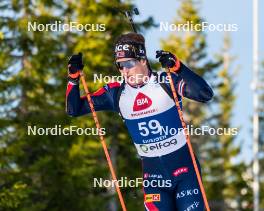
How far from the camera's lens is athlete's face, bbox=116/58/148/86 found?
812 cm

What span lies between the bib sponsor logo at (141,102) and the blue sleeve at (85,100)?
369 mm

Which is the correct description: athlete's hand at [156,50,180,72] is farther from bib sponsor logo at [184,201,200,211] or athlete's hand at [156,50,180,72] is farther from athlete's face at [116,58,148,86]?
bib sponsor logo at [184,201,200,211]

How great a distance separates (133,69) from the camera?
320 inches

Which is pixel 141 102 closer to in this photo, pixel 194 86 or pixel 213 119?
pixel 194 86

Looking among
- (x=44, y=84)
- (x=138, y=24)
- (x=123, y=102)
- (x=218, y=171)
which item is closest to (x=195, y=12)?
(x=218, y=171)

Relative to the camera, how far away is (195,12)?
40812mm

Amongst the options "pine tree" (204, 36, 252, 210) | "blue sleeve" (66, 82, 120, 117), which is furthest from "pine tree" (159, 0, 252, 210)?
"blue sleeve" (66, 82, 120, 117)

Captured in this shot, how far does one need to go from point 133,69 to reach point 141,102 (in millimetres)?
379

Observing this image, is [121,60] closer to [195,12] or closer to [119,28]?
[119,28]

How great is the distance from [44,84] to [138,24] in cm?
405

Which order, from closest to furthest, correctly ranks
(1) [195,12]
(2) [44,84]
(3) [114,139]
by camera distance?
(2) [44,84] → (3) [114,139] → (1) [195,12]

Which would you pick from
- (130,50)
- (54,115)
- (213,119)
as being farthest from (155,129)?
(213,119)

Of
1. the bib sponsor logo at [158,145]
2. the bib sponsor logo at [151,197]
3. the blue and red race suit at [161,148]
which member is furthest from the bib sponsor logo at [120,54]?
the bib sponsor logo at [151,197]

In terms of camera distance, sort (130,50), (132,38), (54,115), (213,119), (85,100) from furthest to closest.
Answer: (213,119) < (54,115) < (85,100) < (132,38) < (130,50)
